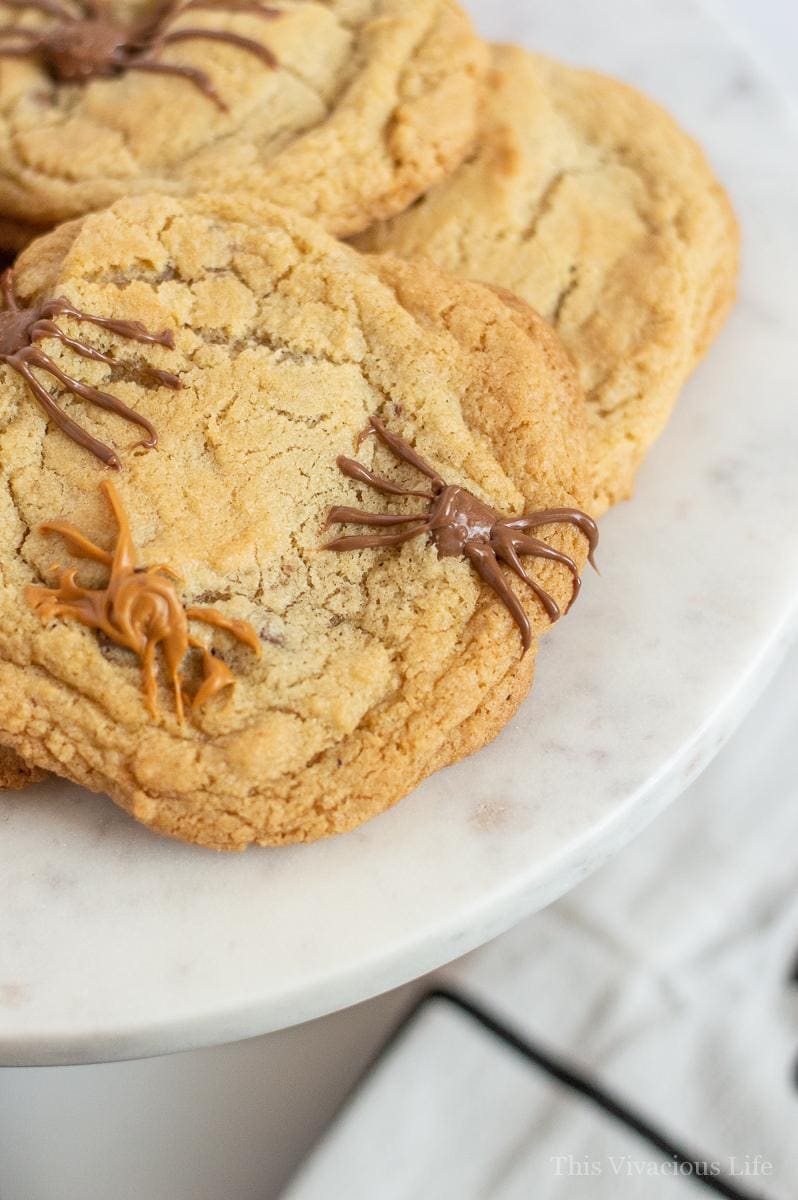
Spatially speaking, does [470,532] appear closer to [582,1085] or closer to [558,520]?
[558,520]

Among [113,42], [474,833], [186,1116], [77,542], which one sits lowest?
[186,1116]

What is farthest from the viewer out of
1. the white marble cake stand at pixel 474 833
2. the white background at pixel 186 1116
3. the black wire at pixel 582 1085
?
the white background at pixel 186 1116

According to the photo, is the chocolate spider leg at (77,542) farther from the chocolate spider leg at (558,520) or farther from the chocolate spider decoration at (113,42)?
the chocolate spider decoration at (113,42)

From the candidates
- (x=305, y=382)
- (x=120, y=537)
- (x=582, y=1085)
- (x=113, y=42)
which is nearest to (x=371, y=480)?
(x=305, y=382)

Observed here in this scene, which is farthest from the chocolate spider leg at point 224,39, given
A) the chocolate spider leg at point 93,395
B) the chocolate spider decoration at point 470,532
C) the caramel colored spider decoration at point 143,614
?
the caramel colored spider decoration at point 143,614

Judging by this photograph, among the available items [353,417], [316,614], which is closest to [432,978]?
[316,614]

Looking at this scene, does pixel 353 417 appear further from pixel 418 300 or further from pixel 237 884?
pixel 237 884
